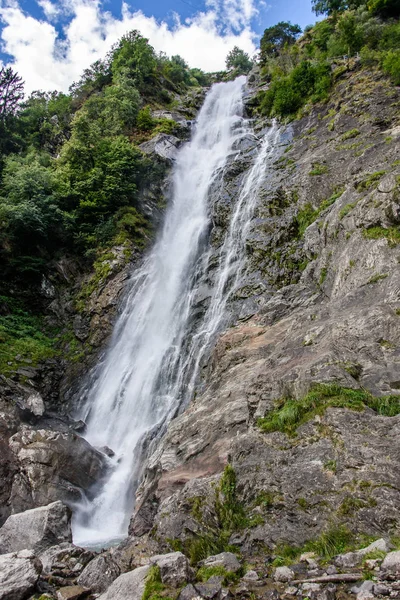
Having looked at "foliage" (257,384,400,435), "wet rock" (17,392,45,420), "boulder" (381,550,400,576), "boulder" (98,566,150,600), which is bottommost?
"boulder" (98,566,150,600)

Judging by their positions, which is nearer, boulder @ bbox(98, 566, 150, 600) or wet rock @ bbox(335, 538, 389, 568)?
wet rock @ bbox(335, 538, 389, 568)

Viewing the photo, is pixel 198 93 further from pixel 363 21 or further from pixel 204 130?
pixel 363 21

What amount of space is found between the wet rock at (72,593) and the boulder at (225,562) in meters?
1.90

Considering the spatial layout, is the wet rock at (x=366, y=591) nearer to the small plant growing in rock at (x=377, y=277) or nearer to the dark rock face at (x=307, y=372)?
the dark rock face at (x=307, y=372)

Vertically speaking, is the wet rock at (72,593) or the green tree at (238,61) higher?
the green tree at (238,61)

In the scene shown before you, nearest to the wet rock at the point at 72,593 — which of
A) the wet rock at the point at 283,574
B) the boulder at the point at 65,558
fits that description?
the boulder at the point at 65,558

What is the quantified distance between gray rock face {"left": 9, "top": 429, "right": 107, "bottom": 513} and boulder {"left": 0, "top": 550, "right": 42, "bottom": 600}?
19.5 feet

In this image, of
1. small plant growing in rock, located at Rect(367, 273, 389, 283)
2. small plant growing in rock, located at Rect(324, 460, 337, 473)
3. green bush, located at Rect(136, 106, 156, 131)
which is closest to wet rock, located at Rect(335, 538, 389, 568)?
small plant growing in rock, located at Rect(324, 460, 337, 473)

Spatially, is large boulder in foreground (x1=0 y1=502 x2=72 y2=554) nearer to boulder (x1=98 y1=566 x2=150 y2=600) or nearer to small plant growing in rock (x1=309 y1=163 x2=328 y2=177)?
boulder (x1=98 y1=566 x2=150 y2=600)

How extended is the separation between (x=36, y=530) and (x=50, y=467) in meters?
3.73

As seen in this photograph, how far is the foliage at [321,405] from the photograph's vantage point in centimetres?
621

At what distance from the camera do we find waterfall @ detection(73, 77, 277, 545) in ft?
41.4

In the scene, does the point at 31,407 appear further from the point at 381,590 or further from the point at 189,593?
the point at 381,590

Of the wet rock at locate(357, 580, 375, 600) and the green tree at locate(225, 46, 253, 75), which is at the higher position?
the green tree at locate(225, 46, 253, 75)
